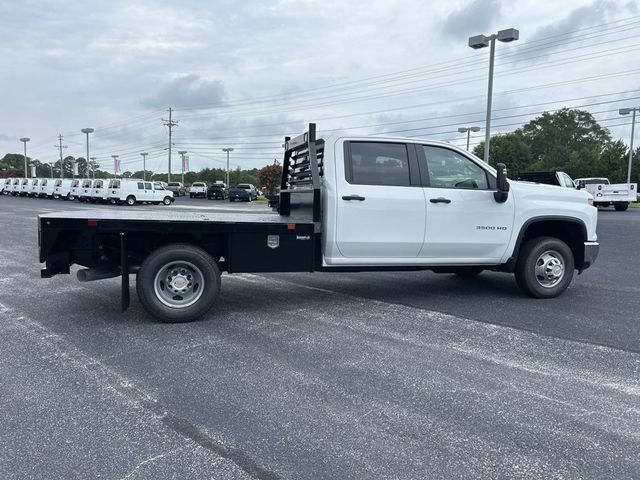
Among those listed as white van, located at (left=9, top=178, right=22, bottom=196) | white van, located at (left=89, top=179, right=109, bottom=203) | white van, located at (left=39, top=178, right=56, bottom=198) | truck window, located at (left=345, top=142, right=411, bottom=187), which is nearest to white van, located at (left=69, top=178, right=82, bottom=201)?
white van, located at (left=89, top=179, right=109, bottom=203)

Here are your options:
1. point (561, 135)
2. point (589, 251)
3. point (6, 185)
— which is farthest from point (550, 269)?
point (561, 135)

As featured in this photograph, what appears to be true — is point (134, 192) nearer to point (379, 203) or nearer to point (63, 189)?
point (63, 189)

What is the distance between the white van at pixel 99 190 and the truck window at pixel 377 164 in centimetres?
3728

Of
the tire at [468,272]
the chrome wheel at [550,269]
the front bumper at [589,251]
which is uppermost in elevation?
the front bumper at [589,251]

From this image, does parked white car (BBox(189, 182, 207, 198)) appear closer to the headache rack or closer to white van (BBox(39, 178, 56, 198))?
white van (BBox(39, 178, 56, 198))

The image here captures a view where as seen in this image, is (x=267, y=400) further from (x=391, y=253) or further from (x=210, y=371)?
(x=391, y=253)

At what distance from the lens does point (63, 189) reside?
46.1 metres

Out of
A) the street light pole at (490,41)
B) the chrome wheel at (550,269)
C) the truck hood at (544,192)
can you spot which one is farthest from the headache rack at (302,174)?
the street light pole at (490,41)

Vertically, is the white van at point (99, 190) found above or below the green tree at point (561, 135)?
below

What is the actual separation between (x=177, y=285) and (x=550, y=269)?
480 centimetres

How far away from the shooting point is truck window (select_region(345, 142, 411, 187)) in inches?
249

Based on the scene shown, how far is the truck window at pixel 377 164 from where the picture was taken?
633 cm

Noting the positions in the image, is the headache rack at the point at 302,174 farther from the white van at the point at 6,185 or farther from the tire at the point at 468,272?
the white van at the point at 6,185

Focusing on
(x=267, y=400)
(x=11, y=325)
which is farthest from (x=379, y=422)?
(x=11, y=325)
